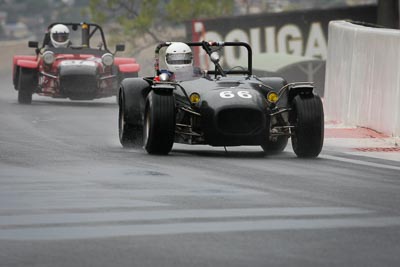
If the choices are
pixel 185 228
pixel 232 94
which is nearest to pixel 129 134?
pixel 232 94

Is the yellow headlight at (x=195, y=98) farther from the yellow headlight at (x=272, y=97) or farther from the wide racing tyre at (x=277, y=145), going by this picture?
the wide racing tyre at (x=277, y=145)

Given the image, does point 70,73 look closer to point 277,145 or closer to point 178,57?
point 178,57

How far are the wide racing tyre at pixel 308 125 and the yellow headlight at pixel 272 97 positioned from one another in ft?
0.86

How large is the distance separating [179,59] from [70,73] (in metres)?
13.3

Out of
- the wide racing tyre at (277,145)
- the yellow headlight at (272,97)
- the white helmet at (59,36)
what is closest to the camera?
the yellow headlight at (272,97)

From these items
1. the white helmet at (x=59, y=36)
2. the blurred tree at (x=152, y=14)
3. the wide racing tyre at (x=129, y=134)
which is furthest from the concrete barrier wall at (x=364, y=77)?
the blurred tree at (x=152, y=14)

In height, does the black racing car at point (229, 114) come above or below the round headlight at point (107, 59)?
above

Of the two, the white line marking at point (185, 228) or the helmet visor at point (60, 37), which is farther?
the helmet visor at point (60, 37)

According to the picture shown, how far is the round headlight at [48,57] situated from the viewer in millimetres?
31141

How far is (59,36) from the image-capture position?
1280 inches

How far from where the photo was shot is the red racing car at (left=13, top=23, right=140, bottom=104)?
30844 mm

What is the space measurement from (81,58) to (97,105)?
109cm

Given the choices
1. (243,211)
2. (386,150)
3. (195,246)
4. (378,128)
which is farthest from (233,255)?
(378,128)

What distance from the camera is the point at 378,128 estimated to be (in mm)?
20828
